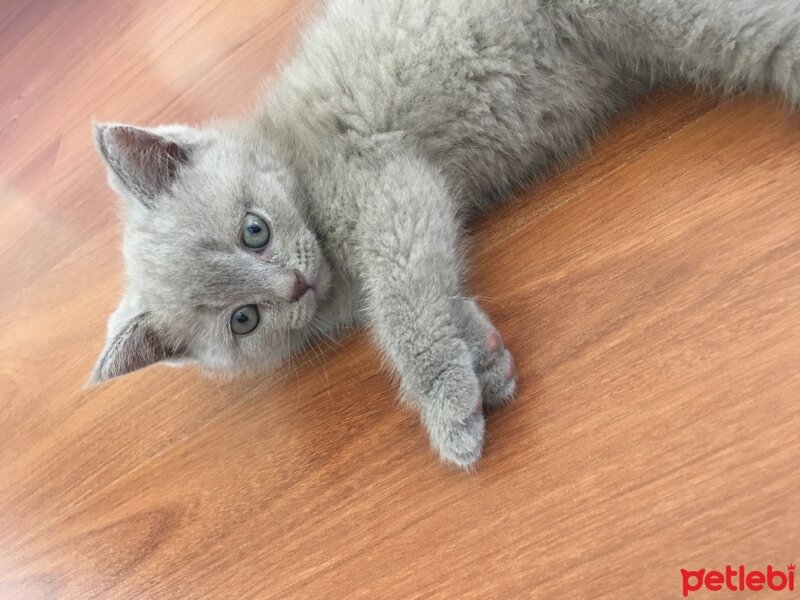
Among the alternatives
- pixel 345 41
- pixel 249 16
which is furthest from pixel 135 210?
pixel 249 16

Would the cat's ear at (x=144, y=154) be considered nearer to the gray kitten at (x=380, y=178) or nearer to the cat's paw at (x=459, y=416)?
the gray kitten at (x=380, y=178)

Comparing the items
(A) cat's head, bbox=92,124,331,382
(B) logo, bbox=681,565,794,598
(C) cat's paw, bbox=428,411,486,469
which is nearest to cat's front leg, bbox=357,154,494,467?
(C) cat's paw, bbox=428,411,486,469

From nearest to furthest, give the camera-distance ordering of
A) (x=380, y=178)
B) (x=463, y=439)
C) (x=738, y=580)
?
(x=738, y=580) < (x=463, y=439) < (x=380, y=178)

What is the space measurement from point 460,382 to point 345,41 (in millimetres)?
668

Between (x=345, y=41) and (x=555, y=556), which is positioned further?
(x=345, y=41)

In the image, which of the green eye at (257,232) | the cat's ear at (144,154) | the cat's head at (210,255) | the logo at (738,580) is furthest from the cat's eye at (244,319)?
the logo at (738,580)

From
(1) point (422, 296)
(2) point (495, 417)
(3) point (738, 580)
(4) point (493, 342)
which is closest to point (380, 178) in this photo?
(1) point (422, 296)

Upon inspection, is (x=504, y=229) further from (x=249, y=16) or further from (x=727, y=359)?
(x=249, y=16)

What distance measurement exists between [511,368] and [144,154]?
731 mm

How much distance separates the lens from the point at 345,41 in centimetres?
116

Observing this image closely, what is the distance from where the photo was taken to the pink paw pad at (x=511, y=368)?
981 millimetres

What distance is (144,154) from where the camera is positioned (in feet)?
3.60

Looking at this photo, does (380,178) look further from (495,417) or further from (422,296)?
(495,417)

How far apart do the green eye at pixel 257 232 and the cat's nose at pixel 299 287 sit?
0.29 feet
